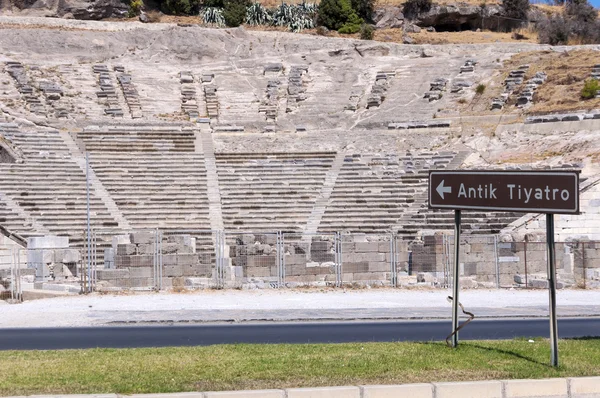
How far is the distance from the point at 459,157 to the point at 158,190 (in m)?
12.2

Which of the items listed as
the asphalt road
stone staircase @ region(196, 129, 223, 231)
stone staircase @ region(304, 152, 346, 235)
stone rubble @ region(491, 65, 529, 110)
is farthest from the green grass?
stone rubble @ region(491, 65, 529, 110)

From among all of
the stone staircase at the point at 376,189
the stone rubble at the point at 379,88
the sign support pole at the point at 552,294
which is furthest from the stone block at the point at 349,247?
the stone rubble at the point at 379,88

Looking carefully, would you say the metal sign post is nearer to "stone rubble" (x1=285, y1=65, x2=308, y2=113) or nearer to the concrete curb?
the concrete curb

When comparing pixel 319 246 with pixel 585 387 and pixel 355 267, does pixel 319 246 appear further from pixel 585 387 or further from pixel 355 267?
pixel 585 387

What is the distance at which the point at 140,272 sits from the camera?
25281 millimetres

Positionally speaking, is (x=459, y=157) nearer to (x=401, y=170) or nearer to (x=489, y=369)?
(x=401, y=170)

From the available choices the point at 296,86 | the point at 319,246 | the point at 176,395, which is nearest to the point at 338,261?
the point at 319,246

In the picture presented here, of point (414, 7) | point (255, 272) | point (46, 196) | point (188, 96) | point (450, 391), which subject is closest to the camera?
point (450, 391)

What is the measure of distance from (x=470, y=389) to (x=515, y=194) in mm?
2452

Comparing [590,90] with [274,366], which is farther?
[590,90]

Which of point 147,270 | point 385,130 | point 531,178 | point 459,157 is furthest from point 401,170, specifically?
point 531,178

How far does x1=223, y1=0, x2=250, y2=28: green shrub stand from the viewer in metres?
71.0

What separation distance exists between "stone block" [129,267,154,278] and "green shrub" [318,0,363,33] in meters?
48.9

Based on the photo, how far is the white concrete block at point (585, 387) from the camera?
9.60m
